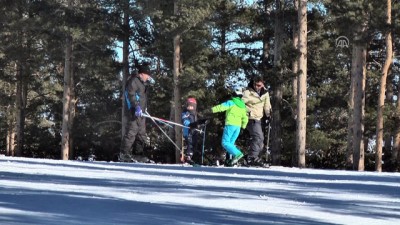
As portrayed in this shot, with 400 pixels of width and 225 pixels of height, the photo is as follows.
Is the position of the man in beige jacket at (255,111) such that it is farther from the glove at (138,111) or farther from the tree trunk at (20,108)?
the tree trunk at (20,108)

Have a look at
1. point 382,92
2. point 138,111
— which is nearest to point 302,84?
point 382,92

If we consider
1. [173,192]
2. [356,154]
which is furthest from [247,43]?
[173,192]

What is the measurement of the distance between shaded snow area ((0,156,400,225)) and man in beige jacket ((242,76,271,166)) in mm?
5832

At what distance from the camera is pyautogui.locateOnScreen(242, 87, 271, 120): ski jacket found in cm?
1459

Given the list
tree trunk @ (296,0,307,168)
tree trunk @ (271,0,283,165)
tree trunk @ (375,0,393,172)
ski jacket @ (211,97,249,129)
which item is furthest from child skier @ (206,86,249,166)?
tree trunk @ (271,0,283,165)

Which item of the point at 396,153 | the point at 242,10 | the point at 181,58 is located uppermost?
the point at 242,10

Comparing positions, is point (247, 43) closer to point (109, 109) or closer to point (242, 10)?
point (242, 10)

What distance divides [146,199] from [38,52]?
3579cm

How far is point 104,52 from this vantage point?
36094mm

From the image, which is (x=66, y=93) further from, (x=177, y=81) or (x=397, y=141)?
(x=397, y=141)

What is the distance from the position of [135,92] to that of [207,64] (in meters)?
22.1

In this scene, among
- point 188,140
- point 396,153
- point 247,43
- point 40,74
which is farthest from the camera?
point 40,74

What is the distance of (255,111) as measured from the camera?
1463 centimetres

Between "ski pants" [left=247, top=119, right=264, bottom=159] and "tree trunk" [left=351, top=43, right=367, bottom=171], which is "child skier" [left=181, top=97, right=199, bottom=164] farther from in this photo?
"tree trunk" [left=351, top=43, right=367, bottom=171]
